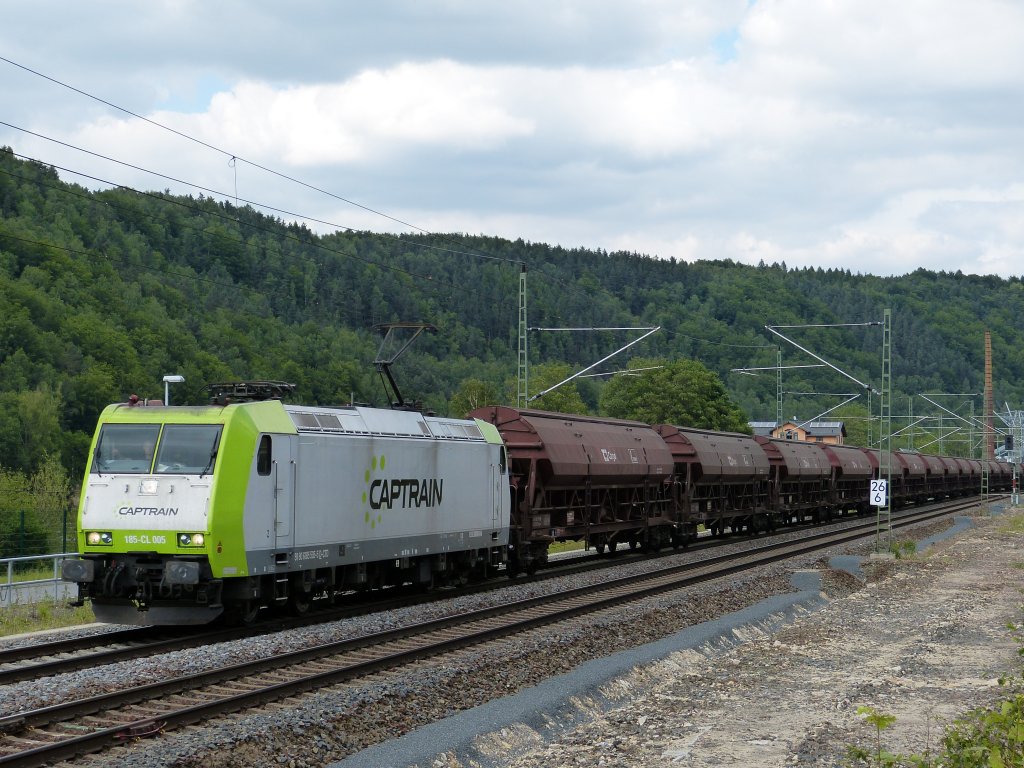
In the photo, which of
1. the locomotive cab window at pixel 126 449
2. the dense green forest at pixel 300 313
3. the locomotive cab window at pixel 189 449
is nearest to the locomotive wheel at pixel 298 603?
the locomotive cab window at pixel 189 449

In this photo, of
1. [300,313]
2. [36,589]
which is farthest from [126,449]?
[300,313]

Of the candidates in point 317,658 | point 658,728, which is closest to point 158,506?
point 317,658

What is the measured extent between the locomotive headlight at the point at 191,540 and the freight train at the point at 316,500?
0.08 feet

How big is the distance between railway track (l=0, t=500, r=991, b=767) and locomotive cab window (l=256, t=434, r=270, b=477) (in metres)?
3.17

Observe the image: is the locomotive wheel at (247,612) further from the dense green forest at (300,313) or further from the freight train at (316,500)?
the dense green forest at (300,313)

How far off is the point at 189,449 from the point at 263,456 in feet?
3.74

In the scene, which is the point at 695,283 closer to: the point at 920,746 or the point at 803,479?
the point at 803,479

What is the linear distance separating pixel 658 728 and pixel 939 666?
6.06 m

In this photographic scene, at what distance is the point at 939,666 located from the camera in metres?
16.8

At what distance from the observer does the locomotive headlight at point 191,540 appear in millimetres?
17359

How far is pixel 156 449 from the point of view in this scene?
59.7 ft

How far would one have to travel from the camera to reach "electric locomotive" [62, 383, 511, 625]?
17.5 m

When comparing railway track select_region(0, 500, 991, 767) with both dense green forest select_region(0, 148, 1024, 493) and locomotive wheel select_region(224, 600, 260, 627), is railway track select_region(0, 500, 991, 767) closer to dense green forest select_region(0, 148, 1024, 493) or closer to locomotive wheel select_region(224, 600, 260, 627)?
locomotive wheel select_region(224, 600, 260, 627)

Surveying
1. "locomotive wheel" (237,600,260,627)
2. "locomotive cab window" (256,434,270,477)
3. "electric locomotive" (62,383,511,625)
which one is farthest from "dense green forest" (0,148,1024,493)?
"locomotive wheel" (237,600,260,627)
